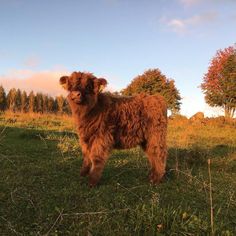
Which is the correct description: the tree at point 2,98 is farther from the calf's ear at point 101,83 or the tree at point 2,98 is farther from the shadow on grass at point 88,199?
the calf's ear at point 101,83

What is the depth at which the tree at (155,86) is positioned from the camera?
A: 40.2 meters

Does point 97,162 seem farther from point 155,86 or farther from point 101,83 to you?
point 155,86

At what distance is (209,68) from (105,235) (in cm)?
3848

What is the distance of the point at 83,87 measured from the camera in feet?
22.9

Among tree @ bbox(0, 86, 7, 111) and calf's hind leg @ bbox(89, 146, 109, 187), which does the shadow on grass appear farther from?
tree @ bbox(0, 86, 7, 111)

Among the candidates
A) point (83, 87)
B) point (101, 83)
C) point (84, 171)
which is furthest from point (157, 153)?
point (83, 87)

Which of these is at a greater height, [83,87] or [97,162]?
[83,87]

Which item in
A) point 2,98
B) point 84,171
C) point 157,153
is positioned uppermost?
point 2,98

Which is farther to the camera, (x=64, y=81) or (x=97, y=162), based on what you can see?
(x=64, y=81)

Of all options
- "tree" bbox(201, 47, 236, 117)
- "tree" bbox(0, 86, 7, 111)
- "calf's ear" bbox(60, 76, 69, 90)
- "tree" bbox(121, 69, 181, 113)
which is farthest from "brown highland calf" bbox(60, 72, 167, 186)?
"tree" bbox(0, 86, 7, 111)

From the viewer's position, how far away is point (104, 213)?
4953mm

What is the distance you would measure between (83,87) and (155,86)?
34.9 m

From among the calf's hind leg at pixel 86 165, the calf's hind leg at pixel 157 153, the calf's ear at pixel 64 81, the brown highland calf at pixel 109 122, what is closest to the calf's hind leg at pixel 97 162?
the brown highland calf at pixel 109 122

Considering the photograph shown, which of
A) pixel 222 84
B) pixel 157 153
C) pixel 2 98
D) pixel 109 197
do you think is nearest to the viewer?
pixel 109 197
